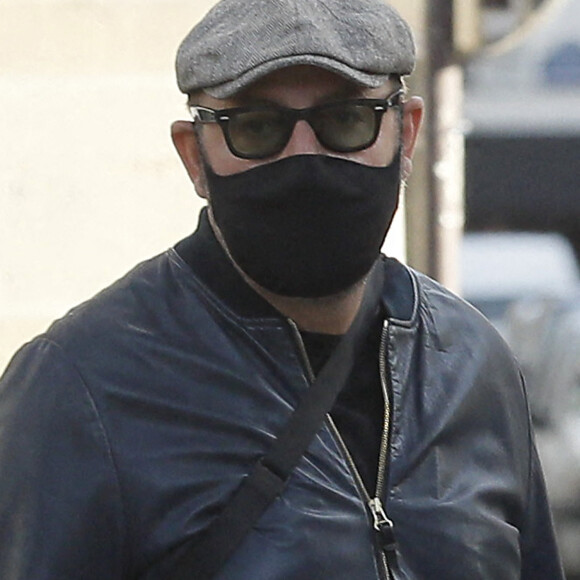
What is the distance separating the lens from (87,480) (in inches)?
84.4

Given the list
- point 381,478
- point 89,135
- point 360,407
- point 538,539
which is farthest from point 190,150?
point 89,135

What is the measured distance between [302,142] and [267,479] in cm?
46

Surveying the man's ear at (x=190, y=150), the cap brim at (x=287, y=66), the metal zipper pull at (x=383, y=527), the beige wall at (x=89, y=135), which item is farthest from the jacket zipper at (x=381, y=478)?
the beige wall at (x=89, y=135)

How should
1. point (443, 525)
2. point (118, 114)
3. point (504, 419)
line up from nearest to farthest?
1. point (443, 525)
2. point (504, 419)
3. point (118, 114)

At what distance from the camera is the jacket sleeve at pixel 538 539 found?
2.56 m

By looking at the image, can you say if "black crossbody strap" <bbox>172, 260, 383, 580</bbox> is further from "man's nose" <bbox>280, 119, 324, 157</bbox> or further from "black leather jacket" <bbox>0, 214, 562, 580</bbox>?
"man's nose" <bbox>280, 119, 324, 157</bbox>

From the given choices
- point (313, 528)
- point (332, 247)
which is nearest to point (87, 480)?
point (313, 528)

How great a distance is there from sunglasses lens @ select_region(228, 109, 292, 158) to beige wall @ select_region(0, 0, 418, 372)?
6.77 feet

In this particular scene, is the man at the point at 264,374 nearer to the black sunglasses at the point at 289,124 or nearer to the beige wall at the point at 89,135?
the black sunglasses at the point at 289,124

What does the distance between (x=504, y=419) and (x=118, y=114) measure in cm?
208

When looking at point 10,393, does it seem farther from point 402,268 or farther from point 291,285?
point 402,268

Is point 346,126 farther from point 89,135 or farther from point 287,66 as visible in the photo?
point 89,135

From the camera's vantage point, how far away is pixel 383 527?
223cm

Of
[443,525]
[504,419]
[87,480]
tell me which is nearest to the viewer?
[87,480]
